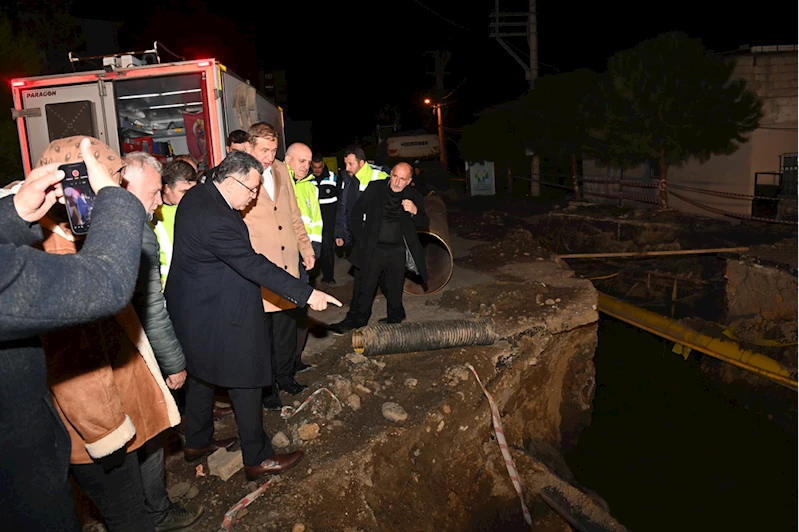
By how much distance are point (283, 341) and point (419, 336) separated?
129 centimetres

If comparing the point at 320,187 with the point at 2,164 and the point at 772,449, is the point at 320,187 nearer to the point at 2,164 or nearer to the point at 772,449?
the point at 772,449

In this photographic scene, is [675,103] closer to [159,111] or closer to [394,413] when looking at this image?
[159,111]

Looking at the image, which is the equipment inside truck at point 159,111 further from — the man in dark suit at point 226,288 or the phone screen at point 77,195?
the phone screen at point 77,195

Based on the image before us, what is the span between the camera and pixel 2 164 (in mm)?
11633

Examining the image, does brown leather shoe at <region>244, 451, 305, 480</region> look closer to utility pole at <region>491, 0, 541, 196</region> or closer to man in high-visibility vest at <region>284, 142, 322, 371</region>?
man in high-visibility vest at <region>284, 142, 322, 371</region>

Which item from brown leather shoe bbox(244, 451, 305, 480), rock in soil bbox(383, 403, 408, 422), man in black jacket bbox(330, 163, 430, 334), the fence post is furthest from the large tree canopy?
brown leather shoe bbox(244, 451, 305, 480)

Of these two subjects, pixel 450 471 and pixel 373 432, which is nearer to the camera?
pixel 373 432

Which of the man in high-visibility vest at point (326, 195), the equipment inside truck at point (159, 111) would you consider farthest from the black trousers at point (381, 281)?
the equipment inside truck at point (159, 111)

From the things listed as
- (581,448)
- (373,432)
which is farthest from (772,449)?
(373,432)

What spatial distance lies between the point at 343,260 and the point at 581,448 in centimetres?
449

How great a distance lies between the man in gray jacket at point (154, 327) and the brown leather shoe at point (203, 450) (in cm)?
52

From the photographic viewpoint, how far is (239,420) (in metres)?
3.26

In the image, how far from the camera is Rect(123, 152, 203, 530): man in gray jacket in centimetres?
250

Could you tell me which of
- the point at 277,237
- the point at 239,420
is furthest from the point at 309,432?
the point at 277,237
